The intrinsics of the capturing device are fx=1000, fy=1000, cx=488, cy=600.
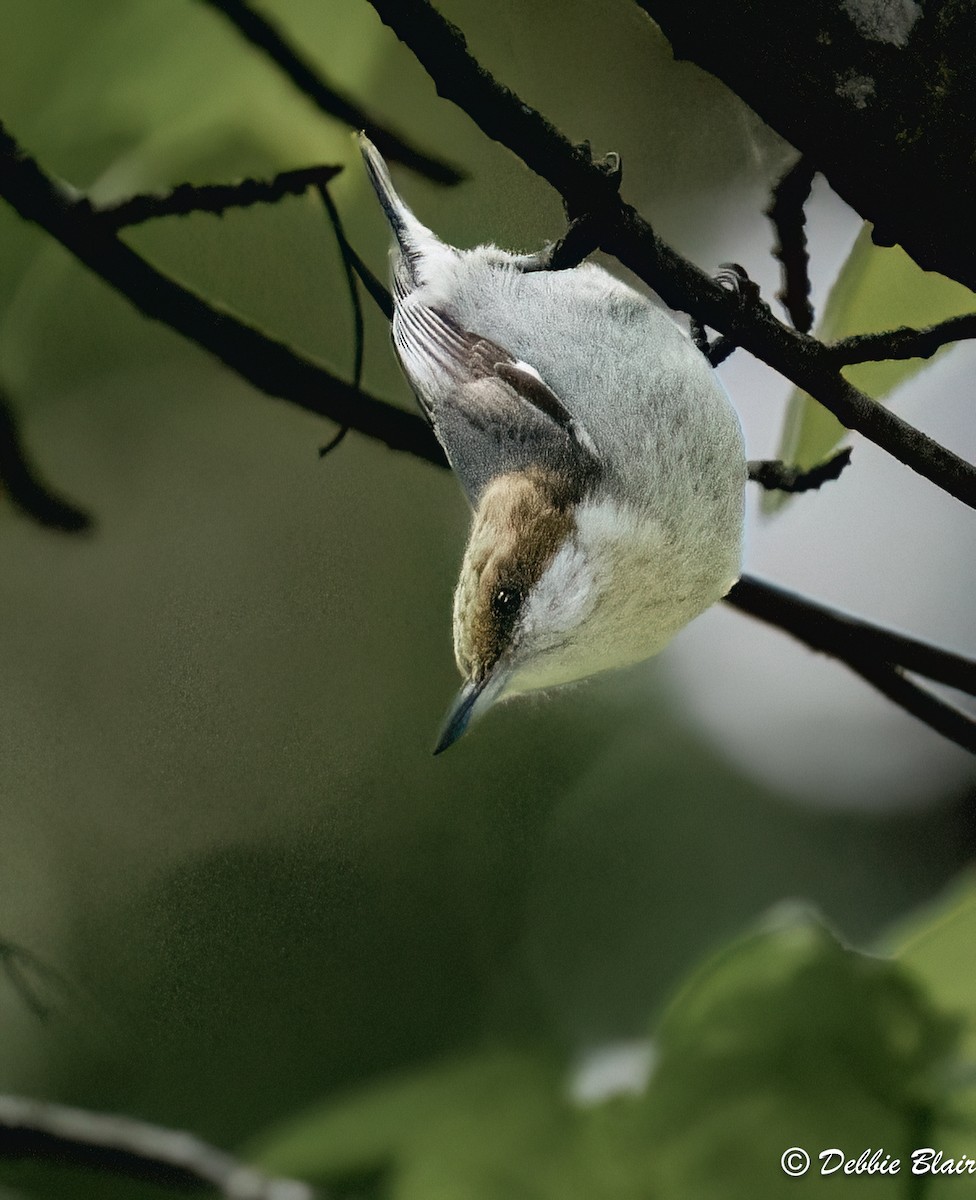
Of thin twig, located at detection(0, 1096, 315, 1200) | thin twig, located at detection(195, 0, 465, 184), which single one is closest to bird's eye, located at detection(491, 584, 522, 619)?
thin twig, located at detection(195, 0, 465, 184)

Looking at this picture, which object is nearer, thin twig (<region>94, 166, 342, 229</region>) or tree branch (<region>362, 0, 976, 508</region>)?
tree branch (<region>362, 0, 976, 508</region>)

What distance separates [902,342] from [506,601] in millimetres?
342

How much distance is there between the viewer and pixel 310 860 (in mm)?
774

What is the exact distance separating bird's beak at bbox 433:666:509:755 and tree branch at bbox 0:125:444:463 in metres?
0.20

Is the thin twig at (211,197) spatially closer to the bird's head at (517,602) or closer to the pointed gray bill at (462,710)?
the bird's head at (517,602)

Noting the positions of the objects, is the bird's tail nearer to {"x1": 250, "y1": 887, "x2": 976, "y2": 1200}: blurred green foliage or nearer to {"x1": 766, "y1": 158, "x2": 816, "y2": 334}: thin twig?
{"x1": 766, "y1": 158, "x2": 816, "y2": 334}: thin twig

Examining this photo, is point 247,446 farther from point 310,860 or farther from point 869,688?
point 869,688

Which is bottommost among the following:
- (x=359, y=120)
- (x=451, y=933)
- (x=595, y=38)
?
(x=451, y=933)

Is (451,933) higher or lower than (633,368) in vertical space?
lower

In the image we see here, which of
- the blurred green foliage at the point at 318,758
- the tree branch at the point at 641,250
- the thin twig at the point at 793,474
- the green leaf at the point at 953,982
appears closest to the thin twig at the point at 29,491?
the blurred green foliage at the point at 318,758

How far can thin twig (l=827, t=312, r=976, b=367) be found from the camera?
28.2 inches

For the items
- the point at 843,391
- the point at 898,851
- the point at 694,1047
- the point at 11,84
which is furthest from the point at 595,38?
the point at 694,1047

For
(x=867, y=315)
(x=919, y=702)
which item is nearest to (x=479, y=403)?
(x=867, y=315)

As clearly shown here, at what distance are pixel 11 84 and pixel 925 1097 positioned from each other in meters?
1.02
